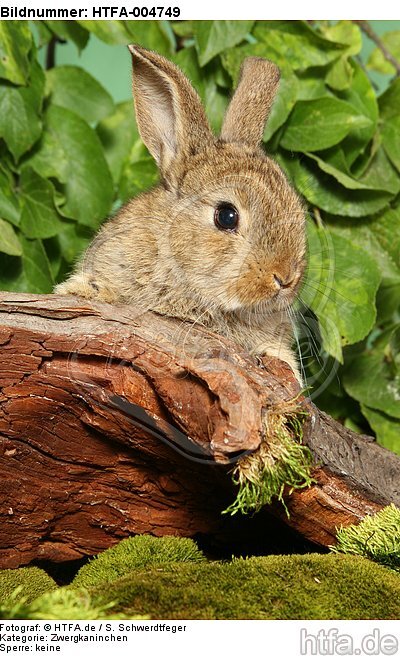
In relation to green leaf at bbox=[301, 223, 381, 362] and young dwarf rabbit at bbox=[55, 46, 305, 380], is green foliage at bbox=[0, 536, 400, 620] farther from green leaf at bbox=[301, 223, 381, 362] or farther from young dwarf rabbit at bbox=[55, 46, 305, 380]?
green leaf at bbox=[301, 223, 381, 362]

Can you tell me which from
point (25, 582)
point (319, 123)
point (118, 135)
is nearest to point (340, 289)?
point (319, 123)

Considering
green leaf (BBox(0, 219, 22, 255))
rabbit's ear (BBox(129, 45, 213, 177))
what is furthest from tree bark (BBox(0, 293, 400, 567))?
green leaf (BBox(0, 219, 22, 255))

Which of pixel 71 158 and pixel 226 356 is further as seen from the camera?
pixel 71 158

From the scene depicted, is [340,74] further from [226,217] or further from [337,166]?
[226,217]

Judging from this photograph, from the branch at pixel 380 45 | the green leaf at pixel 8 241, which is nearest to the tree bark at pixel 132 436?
the green leaf at pixel 8 241

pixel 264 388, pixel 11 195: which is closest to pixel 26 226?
pixel 11 195

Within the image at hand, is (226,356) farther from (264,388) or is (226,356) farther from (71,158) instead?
(71,158)
